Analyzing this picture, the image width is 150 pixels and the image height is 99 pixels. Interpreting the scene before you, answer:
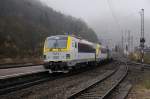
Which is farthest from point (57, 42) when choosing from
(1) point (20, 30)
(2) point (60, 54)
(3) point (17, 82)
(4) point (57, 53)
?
(1) point (20, 30)

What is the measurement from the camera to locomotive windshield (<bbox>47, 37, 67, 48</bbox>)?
75.0 feet

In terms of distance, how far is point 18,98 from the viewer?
11617 millimetres

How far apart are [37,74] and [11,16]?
53.1 m

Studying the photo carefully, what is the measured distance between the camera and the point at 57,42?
23016 millimetres

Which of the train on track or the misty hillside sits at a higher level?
the misty hillside

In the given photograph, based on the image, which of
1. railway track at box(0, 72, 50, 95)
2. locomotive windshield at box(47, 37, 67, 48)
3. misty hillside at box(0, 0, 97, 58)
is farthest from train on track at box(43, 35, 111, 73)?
misty hillside at box(0, 0, 97, 58)

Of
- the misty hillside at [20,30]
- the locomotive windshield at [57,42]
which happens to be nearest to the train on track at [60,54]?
the locomotive windshield at [57,42]

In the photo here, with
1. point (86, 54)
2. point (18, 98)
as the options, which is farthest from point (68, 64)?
point (18, 98)

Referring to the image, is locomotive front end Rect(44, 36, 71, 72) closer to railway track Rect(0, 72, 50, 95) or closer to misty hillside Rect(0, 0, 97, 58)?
railway track Rect(0, 72, 50, 95)

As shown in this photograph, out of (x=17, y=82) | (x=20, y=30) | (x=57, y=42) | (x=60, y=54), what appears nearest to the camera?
(x=17, y=82)

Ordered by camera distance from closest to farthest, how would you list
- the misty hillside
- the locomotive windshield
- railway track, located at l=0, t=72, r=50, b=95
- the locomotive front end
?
railway track, located at l=0, t=72, r=50, b=95, the locomotive front end, the locomotive windshield, the misty hillside

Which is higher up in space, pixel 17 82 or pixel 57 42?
pixel 57 42

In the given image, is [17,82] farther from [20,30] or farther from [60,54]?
[20,30]

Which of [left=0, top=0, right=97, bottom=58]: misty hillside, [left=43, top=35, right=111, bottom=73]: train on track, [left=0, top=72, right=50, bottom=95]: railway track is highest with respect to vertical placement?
[left=0, top=0, right=97, bottom=58]: misty hillside
